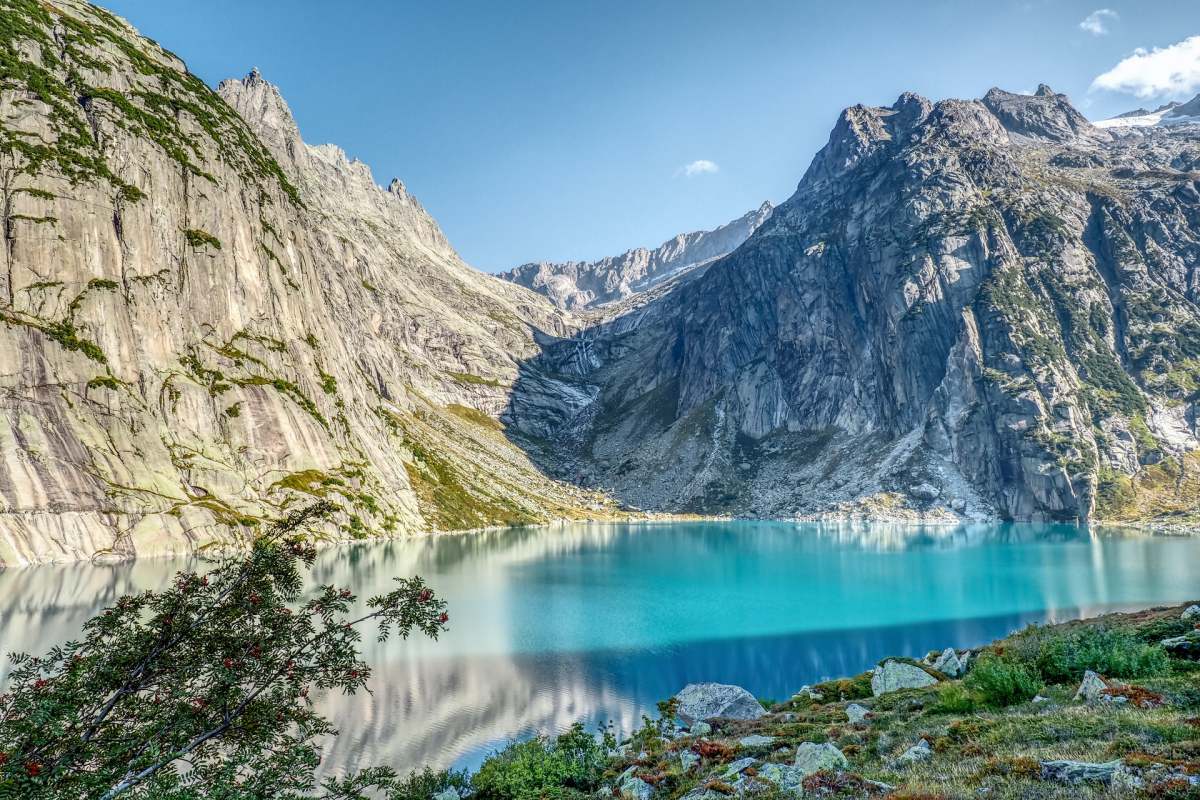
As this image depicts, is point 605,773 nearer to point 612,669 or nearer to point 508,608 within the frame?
point 612,669

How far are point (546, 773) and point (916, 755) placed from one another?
10.1 metres

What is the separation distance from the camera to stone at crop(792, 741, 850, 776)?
1244cm

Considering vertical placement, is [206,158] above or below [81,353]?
above

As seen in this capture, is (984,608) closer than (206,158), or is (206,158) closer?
(984,608)

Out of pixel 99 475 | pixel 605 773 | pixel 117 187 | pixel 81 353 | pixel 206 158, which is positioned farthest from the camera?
pixel 206 158

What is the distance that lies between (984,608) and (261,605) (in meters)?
66.1

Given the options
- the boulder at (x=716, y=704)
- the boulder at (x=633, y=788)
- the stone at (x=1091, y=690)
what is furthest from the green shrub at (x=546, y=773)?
the stone at (x=1091, y=690)

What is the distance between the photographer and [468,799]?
60.0 ft

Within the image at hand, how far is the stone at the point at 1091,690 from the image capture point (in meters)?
14.3

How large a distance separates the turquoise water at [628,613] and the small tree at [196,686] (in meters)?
17.2

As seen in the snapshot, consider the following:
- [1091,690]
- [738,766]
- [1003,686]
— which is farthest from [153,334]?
[1091,690]

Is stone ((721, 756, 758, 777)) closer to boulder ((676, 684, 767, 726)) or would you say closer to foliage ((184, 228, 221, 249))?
boulder ((676, 684, 767, 726))

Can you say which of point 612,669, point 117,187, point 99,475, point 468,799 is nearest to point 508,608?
point 612,669

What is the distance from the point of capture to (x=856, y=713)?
2014 centimetres
